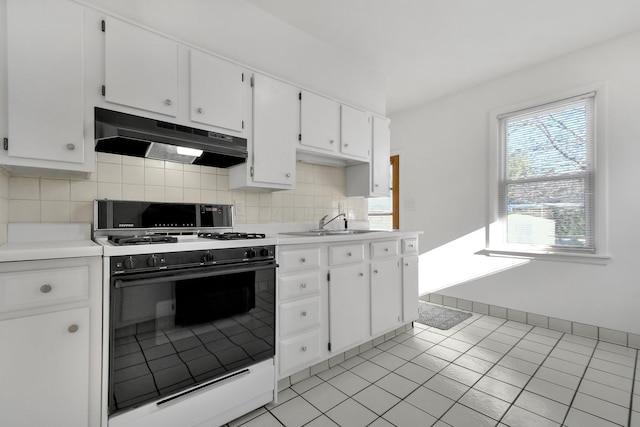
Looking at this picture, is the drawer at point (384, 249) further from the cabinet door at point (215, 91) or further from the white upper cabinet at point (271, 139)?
the cabinet door at point (215, 91)

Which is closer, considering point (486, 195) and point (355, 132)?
point (355, 132)

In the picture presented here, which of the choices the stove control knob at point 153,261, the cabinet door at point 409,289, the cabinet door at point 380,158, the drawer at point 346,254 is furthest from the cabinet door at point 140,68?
the cabinet door at point 409,289

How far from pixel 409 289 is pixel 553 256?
59.5 inches

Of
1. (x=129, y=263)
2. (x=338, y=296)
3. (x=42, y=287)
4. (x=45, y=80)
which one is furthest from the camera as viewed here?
(x=338, y=296)

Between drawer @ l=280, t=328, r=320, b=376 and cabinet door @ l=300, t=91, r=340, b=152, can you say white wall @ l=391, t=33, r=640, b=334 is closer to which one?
cabinet door @ l=300, t=91, r=340, b=152

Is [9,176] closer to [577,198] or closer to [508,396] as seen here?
[508,396]

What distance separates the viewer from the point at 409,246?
9.23 ft

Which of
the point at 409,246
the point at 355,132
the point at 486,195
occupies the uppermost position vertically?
the point at 355,132

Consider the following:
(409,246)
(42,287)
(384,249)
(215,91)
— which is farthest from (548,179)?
(42,287)

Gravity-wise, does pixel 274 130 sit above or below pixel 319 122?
below

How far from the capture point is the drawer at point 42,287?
107 cm

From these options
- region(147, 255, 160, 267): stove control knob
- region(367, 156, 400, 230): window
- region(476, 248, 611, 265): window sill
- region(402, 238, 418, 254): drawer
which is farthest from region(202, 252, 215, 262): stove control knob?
region(367, 156, 400, 230): window

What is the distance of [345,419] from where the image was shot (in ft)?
5.27

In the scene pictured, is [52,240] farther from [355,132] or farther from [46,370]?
[355,132]
